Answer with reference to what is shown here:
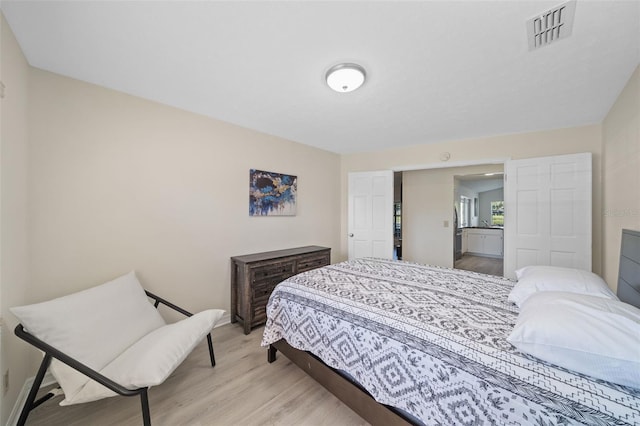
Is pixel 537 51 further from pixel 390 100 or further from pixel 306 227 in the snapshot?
pixel 306 227

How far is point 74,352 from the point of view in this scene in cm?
144

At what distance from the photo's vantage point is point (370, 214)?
4.14 m

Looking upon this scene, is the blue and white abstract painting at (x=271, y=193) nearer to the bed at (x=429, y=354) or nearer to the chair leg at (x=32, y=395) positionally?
the bed at (x=429, y=354)

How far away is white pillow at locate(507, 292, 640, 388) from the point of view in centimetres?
83

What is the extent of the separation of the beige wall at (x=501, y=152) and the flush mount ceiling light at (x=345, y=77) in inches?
88.0

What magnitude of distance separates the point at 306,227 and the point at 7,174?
3.03 meters

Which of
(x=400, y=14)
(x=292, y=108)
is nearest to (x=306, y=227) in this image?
(x=292, y=108)

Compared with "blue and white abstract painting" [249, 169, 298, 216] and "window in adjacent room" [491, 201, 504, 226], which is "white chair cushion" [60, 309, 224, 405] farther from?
"window in adjacent room" [491, 201, 504, 226]

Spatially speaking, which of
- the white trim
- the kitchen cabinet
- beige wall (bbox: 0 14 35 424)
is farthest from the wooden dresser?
the kitchen cabinet

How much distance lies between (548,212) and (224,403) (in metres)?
3.89

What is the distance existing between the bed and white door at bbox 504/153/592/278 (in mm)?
1041

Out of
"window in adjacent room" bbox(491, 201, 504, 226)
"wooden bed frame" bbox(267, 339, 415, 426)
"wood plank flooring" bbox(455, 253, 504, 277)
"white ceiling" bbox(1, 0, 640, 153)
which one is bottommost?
"wood plank flooring" bbox(455, 253, 504, 277)

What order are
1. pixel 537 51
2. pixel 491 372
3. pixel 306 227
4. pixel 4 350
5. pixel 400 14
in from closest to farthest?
pixel 491 372
pixel 400 14
pixel 4 350
pixel 537 51
pixel 306 227

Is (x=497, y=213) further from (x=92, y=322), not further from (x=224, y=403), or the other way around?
(x=92, y=322)
